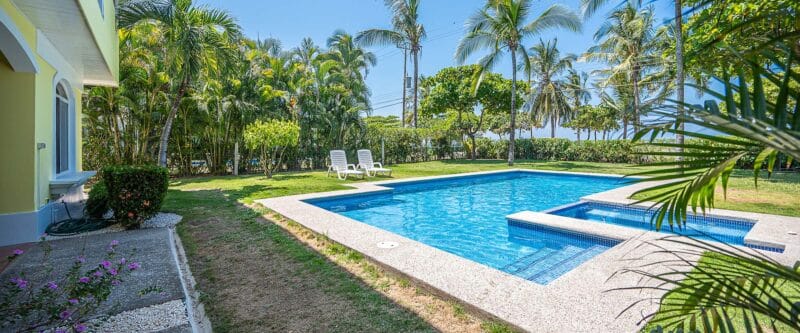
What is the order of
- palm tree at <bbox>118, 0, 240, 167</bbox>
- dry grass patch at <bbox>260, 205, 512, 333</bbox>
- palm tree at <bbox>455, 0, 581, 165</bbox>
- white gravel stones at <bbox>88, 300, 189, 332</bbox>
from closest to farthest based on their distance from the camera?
1. white gravel stones at <bbox>88, 300, 189, 332</bbox>
2. dry grass patch at <bbox>260, 205, 512, 333</bbox>
3. palm tree at <bbox>118, 0, 240, 167</bbox>
4. palm tree at <bbox>455, 0, 581, 165</bbox>

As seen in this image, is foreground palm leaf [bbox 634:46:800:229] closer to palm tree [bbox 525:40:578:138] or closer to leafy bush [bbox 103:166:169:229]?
leafy bush [bbox 103:166:169:229]

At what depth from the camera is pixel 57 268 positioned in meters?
3.94

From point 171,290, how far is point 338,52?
20233 millimetres

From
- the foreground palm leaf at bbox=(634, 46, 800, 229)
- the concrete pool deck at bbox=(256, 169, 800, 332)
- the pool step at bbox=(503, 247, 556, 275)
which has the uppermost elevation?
the foreground palm leaf at bbox=(634, 46, 800, 229)

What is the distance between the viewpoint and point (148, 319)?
288 centimetres

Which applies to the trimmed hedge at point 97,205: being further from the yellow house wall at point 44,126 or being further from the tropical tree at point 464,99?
the tropical tree at point 464,99

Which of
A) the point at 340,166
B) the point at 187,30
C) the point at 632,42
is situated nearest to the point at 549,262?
the point at 340,166

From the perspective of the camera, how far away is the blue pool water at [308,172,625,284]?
5426mm

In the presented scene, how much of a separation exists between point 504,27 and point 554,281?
17.0m

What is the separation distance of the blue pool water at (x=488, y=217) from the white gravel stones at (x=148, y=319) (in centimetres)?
335

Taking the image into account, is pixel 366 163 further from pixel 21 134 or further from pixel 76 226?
pixel 21 134

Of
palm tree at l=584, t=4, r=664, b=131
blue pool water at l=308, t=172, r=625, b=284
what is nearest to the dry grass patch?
blue pool water at l=308, t=172, r=625, b=284

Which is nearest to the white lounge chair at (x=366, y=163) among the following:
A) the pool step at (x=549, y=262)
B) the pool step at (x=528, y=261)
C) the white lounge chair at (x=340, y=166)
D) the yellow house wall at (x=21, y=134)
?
the white lounge chair at (x=340, y=166)

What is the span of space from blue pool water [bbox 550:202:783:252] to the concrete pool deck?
378 millimetres
